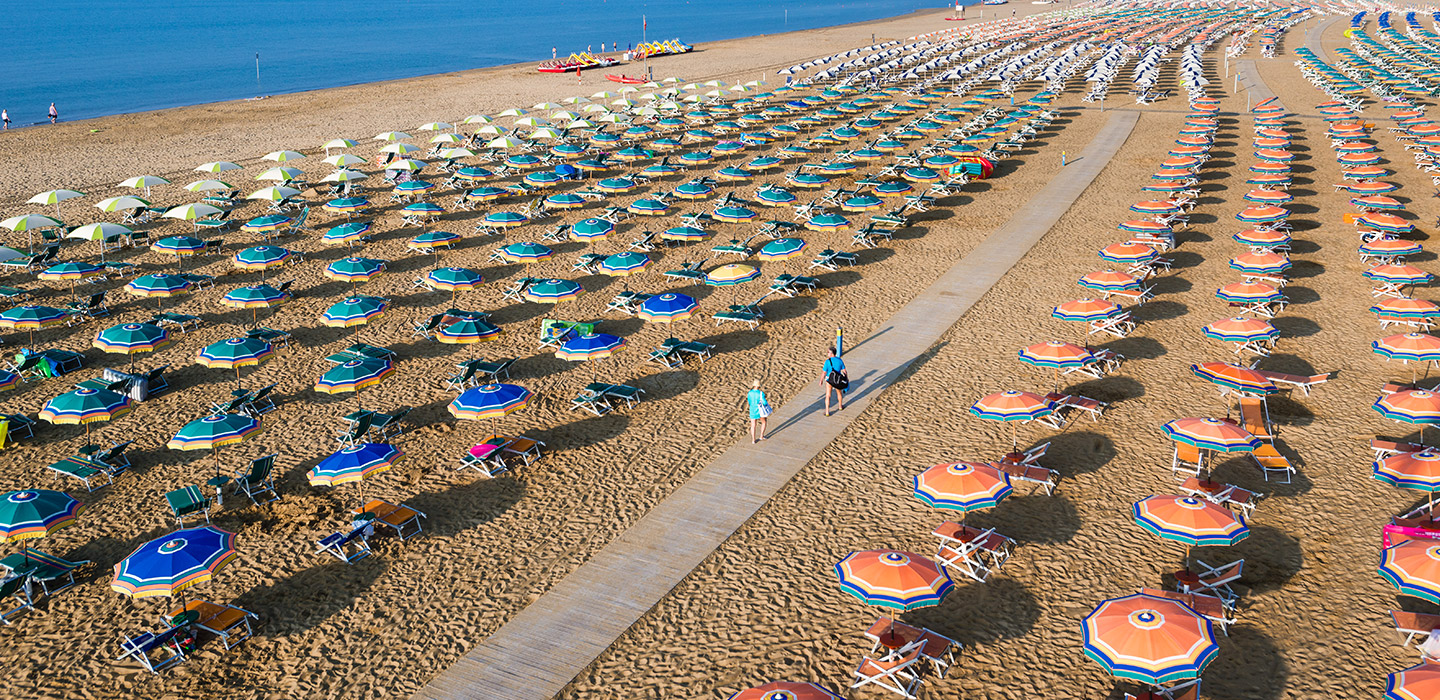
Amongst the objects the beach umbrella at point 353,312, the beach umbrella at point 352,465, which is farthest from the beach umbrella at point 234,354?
the beach umbrella at point 352,465

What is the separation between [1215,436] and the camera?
1441 centimetres

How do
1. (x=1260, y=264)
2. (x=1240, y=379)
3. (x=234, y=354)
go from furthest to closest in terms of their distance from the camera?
(x=1260, y=264), (x=234, y=354), (x=1240, y=379)

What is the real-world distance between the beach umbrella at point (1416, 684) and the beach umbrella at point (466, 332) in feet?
55.5

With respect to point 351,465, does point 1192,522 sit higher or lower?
lower

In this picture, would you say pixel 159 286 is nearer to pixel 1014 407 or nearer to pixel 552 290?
pixel 552 290

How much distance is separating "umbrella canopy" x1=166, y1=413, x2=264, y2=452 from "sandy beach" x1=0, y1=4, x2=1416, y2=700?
865 millimetres

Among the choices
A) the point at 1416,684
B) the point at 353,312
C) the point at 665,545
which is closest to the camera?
the point at 1416,684

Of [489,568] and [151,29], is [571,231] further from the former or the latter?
[151,29]

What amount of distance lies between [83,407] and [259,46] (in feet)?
412

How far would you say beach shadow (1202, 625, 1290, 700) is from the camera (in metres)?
10.5

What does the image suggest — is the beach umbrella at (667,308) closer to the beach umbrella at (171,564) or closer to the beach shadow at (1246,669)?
the beach umbrella at (171,564)

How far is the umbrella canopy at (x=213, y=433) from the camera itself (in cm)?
1509

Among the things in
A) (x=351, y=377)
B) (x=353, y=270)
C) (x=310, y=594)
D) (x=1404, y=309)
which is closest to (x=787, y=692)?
(x=310, y=594)

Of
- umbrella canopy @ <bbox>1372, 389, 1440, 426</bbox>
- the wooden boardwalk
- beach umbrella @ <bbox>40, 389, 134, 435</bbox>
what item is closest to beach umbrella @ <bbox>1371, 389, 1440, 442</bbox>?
umbrella canopy @ <bbox>1372, 389, 1440, 426</bbox>
